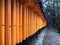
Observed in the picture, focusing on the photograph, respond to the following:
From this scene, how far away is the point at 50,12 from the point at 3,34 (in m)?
24.4

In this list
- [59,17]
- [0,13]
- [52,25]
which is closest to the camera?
[0,13]

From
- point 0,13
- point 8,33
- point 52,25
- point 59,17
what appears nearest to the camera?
point 0,13

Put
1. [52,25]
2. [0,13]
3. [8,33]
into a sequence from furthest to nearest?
[52,25] → [8,33] → [0,13]

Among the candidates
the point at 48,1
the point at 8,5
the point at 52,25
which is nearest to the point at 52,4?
the point at 48,1

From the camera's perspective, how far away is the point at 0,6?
4457mm

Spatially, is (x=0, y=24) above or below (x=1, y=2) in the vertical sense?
below

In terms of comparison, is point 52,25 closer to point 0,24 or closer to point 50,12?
point 50,12

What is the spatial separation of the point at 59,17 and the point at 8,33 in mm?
22886

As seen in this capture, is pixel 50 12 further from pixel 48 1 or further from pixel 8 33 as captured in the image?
pixel 8 33

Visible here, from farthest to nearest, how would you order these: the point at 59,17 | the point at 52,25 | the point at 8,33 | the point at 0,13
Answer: the point at 52,25 → the point at 59,17 → the point at 8,33 → the point at 0,13

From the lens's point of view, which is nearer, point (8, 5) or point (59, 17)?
point (8, 5)

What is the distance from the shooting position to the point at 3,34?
4.54 m

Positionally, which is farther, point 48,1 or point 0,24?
point 48,1

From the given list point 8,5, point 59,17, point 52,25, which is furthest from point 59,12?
point 8,5
